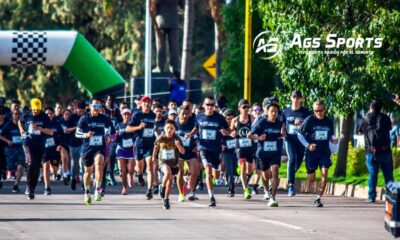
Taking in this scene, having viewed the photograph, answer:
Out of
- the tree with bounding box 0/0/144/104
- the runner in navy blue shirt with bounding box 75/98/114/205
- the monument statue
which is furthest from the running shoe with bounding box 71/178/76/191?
the tree with bounding box 0/0/144/104

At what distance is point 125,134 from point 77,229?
31.8 feet

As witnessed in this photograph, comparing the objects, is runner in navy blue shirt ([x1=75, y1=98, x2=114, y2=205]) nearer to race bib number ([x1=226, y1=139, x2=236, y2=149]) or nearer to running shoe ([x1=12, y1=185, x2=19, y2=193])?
race bib number ([x1=226, y1=139, x2=236, y2=149])

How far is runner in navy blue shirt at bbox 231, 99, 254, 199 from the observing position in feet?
82.8

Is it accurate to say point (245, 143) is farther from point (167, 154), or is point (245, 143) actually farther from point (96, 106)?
point (167, 154)

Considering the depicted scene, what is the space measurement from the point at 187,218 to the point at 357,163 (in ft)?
30.1

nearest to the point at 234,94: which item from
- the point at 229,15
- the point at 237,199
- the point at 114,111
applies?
the point at 229,15

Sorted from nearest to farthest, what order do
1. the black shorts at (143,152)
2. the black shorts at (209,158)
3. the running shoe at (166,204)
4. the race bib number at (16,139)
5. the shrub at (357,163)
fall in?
the running shoe at (166,204) → the black shorts at (209,158) → the black shorts at (143,152) → the shrub at (357,163) → the race bib number at (16,139)

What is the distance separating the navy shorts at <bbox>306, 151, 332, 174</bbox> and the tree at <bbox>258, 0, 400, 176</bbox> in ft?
7.87

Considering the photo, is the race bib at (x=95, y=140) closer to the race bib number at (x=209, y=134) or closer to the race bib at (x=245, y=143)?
the race bib number at (x=209, y=134)

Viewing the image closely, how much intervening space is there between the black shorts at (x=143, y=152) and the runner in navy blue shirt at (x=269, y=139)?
9.29 ft

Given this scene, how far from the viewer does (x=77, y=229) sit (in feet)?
56.7

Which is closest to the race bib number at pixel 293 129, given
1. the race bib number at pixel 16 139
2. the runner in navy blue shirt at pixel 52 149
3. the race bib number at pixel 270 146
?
the race bib number at pixel 270 146

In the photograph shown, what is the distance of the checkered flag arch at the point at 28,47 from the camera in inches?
1358

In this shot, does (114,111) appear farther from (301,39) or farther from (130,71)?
(130,71)
